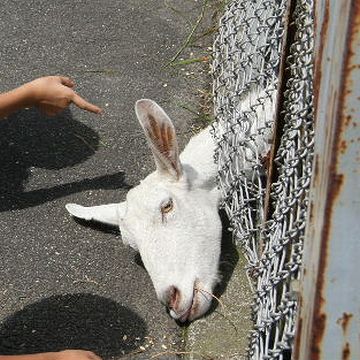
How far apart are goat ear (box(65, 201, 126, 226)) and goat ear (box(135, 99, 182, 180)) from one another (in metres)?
0.31

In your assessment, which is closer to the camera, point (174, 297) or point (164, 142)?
point (174, 297)

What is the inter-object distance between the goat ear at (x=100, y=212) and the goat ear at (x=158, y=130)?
1.03ft

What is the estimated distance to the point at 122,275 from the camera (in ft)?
12.7

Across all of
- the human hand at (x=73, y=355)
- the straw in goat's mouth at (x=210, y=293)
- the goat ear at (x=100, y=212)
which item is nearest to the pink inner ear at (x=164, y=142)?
the goat ear at (x=100, y=212)

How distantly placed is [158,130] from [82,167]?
0.95 metres

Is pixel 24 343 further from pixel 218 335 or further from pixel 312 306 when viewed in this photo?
pixel 312 306

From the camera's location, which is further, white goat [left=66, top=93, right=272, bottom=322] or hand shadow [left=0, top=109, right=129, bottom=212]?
hand shadow [left=0, top=109, right=129, bottom=212]

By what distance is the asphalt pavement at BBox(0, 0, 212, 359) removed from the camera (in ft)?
11.9

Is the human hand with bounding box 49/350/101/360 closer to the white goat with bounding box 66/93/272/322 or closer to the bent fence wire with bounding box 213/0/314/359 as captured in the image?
the white goat with bounding box 66/93/272/322

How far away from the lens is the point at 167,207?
3623mm

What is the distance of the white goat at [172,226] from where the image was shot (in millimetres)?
3498

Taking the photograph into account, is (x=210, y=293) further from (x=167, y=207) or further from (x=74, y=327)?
(x=74, y=327)

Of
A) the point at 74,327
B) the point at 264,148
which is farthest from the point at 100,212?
the point at 264,148

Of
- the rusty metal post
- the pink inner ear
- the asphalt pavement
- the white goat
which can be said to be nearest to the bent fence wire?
the white goat
